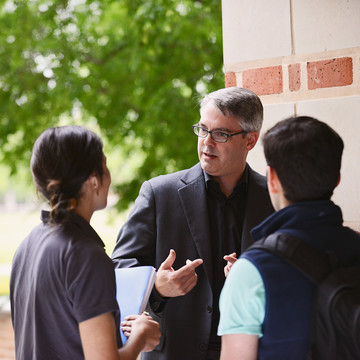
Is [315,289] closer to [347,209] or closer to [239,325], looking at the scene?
[239,325]

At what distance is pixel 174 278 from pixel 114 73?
4.56m

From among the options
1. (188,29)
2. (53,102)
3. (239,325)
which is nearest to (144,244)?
(239,325)

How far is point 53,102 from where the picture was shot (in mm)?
6035

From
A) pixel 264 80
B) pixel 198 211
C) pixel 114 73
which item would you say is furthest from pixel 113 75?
pixel 198 211

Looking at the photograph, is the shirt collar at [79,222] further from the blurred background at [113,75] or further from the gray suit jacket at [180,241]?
the blurred background at [113,75]

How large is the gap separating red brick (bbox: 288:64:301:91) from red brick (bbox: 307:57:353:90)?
0.04 meters

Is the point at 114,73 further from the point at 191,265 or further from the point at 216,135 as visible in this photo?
the point at 191,265

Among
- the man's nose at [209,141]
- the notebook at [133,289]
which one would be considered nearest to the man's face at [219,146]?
the man's nose at [209,141]

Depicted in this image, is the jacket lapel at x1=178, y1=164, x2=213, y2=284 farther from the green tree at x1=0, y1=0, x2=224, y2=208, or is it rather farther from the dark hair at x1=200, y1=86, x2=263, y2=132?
the green tree at x1=0, y1=0, x2=224, y2=208

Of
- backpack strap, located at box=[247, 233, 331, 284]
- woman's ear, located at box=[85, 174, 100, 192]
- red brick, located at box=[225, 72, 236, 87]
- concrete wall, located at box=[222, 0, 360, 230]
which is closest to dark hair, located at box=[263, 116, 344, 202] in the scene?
backpack strap, located at box=[247, 233, 331, 284]

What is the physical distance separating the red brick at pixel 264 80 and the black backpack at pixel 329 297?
3.31 feet

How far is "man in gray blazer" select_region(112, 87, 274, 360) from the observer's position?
80.5 inches

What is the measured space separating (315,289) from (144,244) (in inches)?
38.3

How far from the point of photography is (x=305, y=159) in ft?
4.35
